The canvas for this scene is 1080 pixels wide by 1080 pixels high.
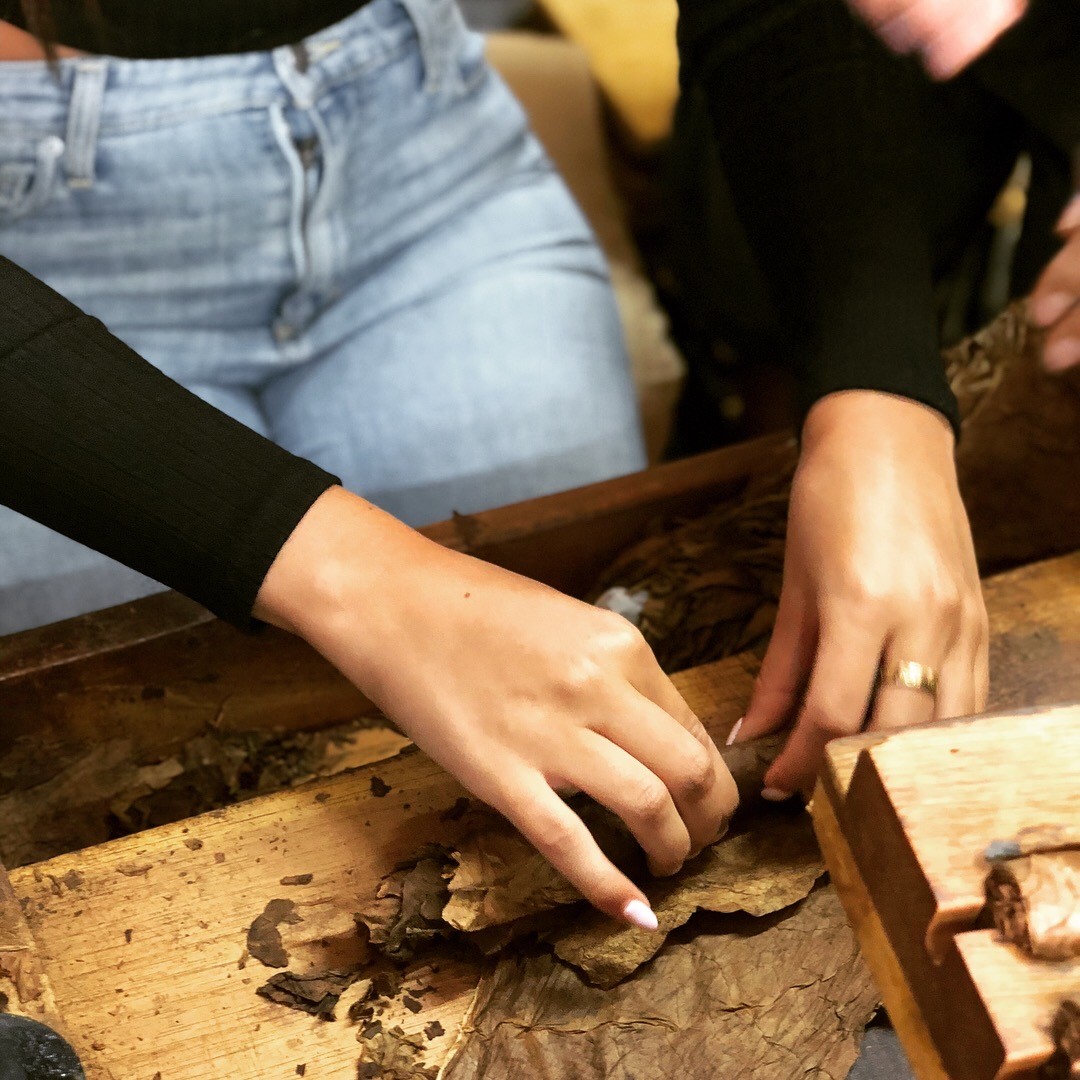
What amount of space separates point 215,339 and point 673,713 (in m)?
0.74

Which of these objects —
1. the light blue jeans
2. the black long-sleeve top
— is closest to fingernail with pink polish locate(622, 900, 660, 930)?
the black long-sleeve top

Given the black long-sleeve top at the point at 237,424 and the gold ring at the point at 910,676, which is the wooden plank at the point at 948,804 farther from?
the black long-sleeve top at the point at 237,424

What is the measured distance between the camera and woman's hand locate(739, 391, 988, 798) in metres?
0.76

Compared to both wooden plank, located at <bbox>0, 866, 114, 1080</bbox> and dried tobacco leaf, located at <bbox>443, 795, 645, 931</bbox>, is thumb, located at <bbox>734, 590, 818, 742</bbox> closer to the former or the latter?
dried tobacco leaf, located at <bbox>443, 795, 645, 931</bbox>

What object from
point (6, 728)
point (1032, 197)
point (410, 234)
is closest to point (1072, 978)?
point (6, 728)

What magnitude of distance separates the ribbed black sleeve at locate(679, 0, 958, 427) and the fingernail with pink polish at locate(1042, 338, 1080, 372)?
0.37 ft

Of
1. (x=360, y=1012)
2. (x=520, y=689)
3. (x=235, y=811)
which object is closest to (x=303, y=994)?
(x=360, y=1012)

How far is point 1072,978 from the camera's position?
0.52 meters

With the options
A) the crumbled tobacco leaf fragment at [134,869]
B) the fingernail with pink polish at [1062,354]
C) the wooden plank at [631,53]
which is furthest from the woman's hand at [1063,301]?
the wooden plank at [631,53]

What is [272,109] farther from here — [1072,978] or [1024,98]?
[1072,978]

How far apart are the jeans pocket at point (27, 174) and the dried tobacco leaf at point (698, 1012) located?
0.87 meters

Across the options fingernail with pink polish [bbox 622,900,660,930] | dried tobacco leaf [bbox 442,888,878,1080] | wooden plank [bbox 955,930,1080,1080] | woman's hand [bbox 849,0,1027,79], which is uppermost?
woman's hand [bbox 849,0,1027,79]

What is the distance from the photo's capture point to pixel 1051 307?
929 millimetres

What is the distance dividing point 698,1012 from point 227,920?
36 centimetres
